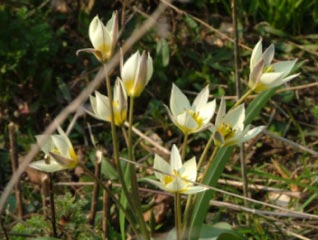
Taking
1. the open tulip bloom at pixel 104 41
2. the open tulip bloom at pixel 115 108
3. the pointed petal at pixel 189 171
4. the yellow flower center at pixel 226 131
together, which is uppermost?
the open tulip bloom at pixel 104 41

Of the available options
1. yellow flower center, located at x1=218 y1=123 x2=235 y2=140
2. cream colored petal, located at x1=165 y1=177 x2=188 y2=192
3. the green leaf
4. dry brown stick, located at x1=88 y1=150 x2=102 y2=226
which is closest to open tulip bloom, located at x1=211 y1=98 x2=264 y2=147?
yellow flower center, located at x1=218 y1=123 x2=235 y2=140

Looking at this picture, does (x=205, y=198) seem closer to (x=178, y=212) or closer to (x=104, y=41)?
(x=178, y=212)

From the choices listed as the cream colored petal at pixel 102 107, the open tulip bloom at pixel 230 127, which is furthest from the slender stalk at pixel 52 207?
the open tulip bloom at pixel 230 127

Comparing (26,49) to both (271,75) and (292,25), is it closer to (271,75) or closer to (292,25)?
(292,25)

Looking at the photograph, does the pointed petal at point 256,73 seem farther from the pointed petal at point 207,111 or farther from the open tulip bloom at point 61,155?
the open tulip bloom at point 61,155

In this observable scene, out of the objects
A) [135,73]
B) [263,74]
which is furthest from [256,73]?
[135,73]

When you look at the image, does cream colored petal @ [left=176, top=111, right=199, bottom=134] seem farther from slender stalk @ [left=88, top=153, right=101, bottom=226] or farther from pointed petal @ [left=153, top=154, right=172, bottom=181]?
slender stalk @ [left=88, top=153, right=101, bottom=226]

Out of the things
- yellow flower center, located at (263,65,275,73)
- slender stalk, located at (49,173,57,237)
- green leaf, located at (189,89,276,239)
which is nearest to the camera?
yellow flower center, located at (263,65,275,73)
